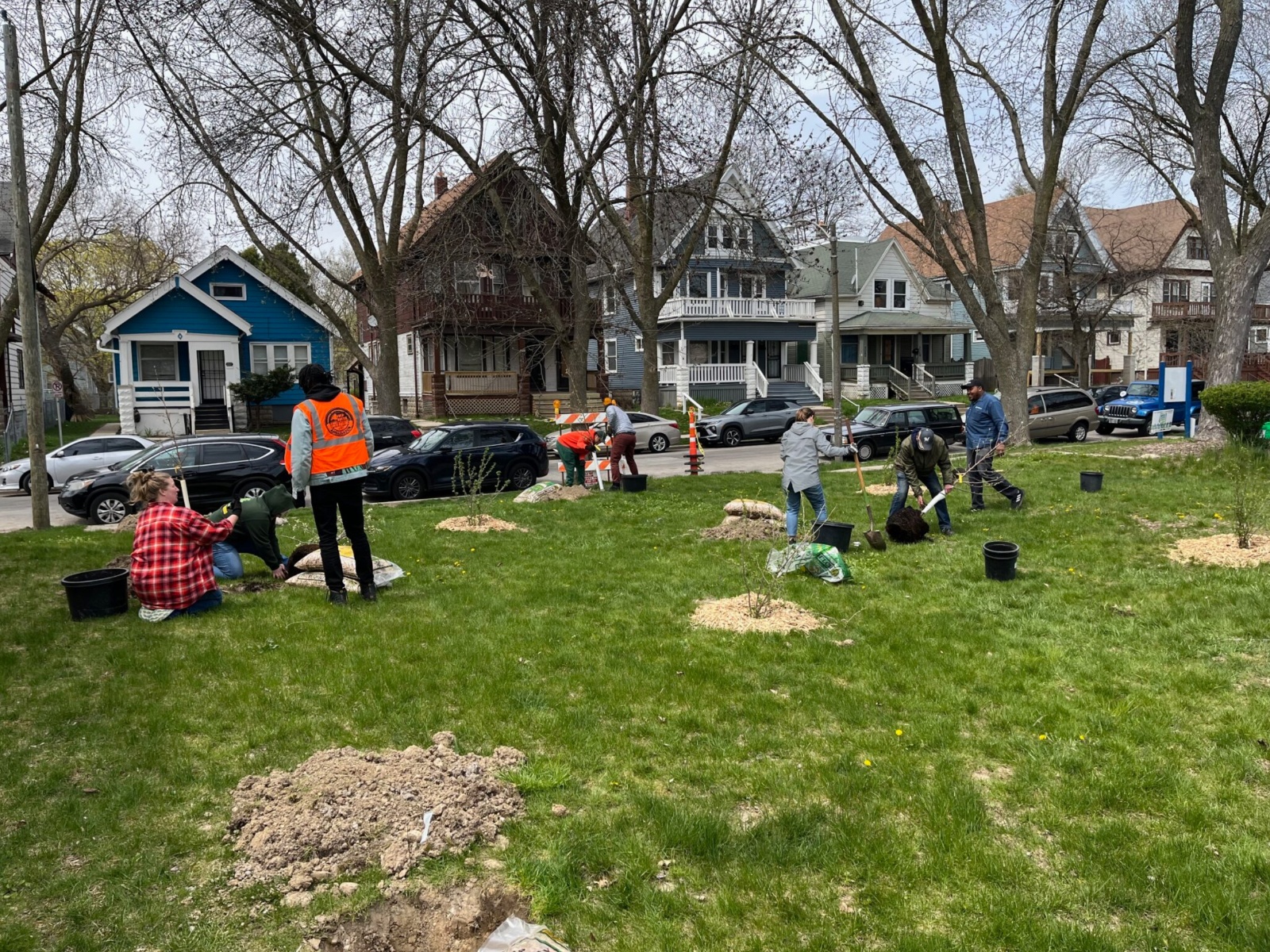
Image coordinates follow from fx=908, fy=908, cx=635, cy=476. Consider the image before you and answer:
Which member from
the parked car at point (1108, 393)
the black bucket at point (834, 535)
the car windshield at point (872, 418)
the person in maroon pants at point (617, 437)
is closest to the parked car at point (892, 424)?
the car windshield at point (872, 418)

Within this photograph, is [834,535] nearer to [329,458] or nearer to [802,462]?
[802,462]

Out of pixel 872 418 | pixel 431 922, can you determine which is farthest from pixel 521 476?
pixel 431 922

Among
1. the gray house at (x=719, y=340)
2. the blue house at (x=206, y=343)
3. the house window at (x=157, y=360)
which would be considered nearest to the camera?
the blue house at (x=206, y=343)

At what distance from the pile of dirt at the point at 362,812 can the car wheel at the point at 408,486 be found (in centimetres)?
1278

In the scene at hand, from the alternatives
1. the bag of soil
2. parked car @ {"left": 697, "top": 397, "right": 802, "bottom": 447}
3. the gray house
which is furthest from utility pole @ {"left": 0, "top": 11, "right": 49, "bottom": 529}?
the gray house

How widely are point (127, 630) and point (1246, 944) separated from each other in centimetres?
706

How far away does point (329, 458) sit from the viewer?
726 cm

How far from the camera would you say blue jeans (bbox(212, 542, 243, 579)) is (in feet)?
27.5

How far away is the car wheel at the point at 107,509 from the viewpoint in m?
14.9

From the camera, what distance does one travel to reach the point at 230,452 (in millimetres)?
15742

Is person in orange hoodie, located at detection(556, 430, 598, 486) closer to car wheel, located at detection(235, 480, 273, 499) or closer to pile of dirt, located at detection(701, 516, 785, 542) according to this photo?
pile of dirt, located at detection(701, 516, 785, 542)

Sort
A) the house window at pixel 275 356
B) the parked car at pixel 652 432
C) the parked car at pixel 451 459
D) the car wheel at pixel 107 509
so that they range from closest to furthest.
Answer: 1. the car wheel at pixel 107 509
2. the parked car at pixel 451 459
3. the parked car at pixel 652 432
4. the house window at pixel 275 356

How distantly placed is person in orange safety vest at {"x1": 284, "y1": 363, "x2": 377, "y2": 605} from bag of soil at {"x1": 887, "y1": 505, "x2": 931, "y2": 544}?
18.7ft

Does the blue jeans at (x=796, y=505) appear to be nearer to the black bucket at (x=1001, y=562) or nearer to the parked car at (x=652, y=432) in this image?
the black bucket at (x=1001, y=562)
